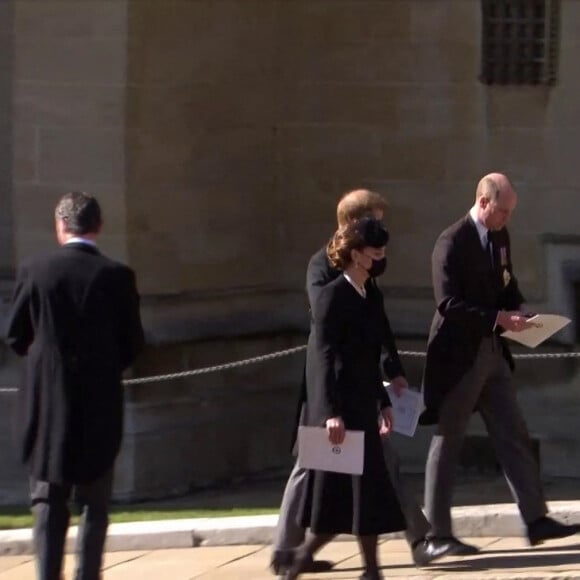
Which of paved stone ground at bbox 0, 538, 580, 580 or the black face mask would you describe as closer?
the black face mask

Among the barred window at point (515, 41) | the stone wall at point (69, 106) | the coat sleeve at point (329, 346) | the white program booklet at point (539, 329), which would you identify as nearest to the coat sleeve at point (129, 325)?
the coat sleeve at point (329, 346)

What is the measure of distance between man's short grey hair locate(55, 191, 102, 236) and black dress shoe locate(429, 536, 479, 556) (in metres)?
2.12

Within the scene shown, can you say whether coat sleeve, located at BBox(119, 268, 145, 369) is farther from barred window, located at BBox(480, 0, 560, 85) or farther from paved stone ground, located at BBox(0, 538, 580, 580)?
barred window, located at BBox(480, 0, 560, 85)

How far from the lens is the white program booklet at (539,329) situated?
25.4ft

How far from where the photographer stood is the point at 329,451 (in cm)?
710

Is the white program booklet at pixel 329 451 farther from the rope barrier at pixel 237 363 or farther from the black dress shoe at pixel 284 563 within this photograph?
the rope barrier at pixel 237 363

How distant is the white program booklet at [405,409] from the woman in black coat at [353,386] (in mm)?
380

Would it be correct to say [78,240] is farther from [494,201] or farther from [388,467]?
[494,201]

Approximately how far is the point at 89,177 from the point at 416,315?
2141mm

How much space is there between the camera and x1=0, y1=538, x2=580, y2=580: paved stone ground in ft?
25.1

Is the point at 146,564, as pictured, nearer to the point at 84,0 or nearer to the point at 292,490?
the point at 292,490

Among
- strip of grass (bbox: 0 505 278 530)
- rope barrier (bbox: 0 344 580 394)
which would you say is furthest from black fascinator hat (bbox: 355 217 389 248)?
rope barrier (bbox: 0 344 580 394)

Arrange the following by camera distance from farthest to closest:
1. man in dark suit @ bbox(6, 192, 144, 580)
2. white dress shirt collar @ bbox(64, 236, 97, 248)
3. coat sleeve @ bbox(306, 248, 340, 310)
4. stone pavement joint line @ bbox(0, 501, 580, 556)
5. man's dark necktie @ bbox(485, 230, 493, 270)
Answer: stone pavement joint line @ bbox(0, 501, 580, 556) → man's dark necktie @ bbox(485, 230, 493, 270) → coat sleeve @ bbox(306, 248, 340, 310) → white dress shirt collar @ bbox(64, 236, 97, 248) → man in dark suit @ bbox(6, 192, 144, 580)

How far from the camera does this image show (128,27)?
1013 centimetres
